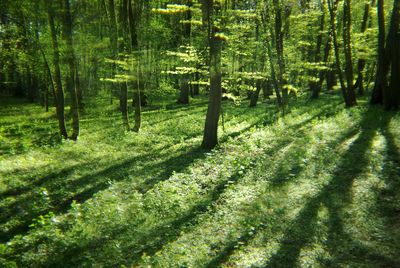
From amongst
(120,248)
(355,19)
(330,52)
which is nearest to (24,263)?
(120,248)

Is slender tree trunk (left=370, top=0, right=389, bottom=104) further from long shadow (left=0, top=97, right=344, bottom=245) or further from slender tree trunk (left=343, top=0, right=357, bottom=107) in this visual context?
long shadow (left=0, top=97, right=344, bottom=245)

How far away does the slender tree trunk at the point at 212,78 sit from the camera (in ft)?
41.7

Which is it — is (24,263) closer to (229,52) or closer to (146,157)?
(146,157)

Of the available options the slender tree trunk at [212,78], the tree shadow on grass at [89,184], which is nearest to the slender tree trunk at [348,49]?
the slender tree trunk at [212,78]

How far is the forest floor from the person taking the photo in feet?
21.7

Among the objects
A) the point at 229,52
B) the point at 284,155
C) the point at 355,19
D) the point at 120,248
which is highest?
the point at 355,19

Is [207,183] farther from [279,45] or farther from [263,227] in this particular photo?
[279,45]

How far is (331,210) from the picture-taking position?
7.88 m

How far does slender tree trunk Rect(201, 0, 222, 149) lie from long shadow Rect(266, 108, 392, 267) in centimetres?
570

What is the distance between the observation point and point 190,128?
738 inches

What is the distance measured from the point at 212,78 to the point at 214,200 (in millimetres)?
6179

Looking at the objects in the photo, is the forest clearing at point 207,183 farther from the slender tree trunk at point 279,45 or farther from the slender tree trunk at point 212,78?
the slender tree trunk at point 279,45

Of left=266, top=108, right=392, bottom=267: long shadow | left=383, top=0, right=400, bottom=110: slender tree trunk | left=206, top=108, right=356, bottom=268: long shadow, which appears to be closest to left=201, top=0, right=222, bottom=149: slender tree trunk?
left=206, top=108, right=356, bottom=268: long shadow

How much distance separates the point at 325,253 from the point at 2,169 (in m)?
11.5
